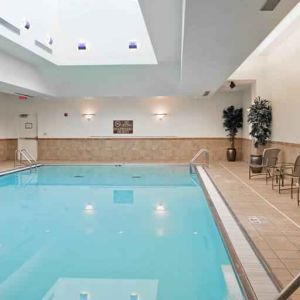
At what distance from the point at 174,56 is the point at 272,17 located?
512 centimetres

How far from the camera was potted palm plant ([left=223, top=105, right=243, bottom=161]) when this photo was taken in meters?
14.3

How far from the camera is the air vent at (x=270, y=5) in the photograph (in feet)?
12.2

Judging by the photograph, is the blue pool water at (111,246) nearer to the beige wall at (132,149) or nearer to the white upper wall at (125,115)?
the beige wall at (132,149)

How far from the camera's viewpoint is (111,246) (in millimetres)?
4957

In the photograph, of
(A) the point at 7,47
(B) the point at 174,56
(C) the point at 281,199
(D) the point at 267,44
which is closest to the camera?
(C) the point at 281,199

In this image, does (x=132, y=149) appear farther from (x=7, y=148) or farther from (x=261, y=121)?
(x=261, y=121)

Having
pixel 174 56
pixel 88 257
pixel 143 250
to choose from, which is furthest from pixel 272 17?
pixel 174 56

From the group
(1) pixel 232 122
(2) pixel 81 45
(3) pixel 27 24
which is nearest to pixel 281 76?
(1) pixel 232 122

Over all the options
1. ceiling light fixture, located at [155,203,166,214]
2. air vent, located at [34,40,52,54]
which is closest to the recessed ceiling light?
air vent, located at [34,40,52,54]

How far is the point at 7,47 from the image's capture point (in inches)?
332

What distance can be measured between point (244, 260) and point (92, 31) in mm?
7791

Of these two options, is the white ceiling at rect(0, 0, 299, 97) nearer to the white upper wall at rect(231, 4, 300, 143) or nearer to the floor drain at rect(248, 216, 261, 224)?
the white upper wall at rect(231, 4, 300, 143)

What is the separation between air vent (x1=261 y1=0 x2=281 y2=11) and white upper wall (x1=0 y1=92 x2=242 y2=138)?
36.0 ft

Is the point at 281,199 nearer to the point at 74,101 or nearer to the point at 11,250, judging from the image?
the point at 11,250
